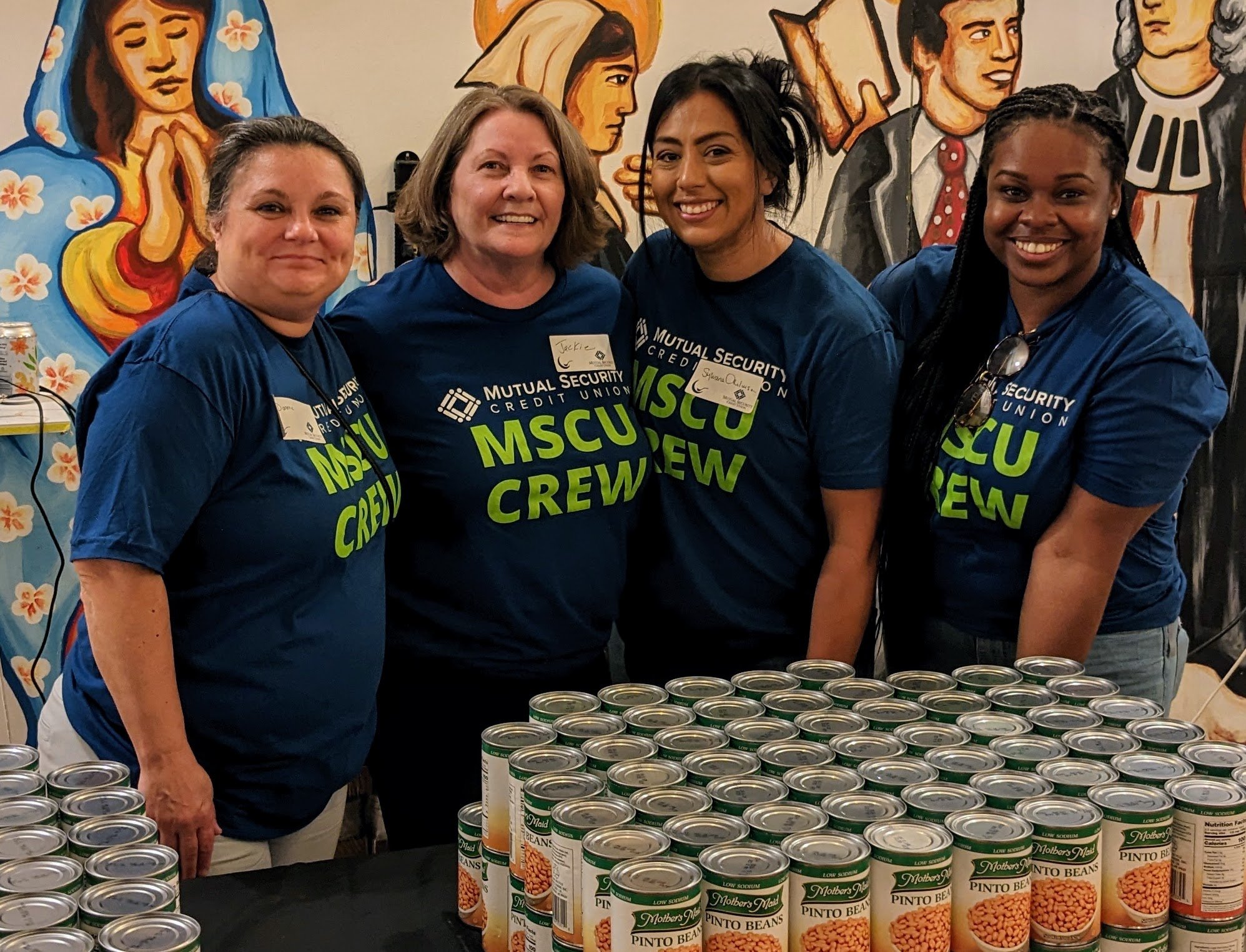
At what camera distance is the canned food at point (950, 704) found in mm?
1455

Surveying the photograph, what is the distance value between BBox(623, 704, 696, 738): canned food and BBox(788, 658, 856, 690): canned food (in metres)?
0.21

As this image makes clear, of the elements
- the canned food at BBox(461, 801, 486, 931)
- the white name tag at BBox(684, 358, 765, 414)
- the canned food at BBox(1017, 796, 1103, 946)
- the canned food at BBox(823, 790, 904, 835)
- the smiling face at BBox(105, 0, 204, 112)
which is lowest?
the canned food at BBox(461, 801, 486, 931)

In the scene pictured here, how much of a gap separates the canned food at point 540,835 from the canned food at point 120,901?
0.33 metres

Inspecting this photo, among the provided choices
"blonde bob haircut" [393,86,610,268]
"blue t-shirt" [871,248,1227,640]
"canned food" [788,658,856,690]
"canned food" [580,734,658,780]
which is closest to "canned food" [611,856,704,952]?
"canned food" [580,734,658,780]

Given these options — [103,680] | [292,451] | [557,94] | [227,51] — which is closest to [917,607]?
[292,451]

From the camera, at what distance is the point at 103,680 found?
1771 millimetres

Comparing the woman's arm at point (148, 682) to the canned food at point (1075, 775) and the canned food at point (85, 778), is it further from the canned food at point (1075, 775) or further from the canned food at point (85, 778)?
the canned food at point (1075, 775)

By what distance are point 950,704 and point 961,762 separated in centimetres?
18

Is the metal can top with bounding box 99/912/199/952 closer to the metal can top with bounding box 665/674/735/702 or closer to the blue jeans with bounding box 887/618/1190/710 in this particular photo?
the metal can top with bounding box 665/674/735/702

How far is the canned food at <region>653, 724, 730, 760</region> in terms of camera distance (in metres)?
1.33

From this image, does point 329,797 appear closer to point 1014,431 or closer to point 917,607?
point 917,607

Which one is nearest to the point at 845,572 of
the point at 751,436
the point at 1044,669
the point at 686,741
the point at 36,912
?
the point at 751,436

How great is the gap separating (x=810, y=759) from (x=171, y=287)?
2.45m

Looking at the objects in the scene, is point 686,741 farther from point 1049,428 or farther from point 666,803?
point 1049,428
